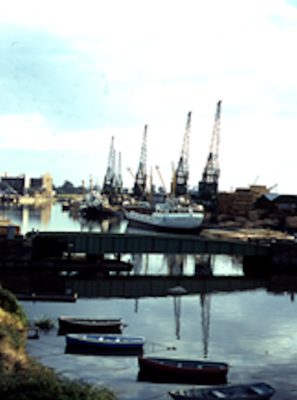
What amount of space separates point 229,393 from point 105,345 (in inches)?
517

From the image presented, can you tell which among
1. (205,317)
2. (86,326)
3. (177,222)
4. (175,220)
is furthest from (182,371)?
(175,220)

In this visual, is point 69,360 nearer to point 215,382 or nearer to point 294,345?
point 215,382

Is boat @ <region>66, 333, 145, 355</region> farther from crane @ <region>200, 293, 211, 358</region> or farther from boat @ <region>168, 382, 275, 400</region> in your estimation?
boat @ <region>168, 382, 275, 400</region>

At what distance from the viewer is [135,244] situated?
91.7 metres

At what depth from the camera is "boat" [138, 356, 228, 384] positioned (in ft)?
130

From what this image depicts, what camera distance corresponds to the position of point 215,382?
39.3 m

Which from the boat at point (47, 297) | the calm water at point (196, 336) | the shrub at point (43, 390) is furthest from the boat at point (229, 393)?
the boat at point (47, 297)

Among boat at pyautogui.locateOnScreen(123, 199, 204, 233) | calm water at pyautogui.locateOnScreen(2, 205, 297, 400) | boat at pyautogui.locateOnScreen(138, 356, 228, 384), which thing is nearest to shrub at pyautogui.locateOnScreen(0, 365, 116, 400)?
calm water at pyautogui.locateOnScreen(2, 205, 297, 400)

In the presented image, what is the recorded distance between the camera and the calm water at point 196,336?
133 ft

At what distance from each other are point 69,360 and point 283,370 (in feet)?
46.8

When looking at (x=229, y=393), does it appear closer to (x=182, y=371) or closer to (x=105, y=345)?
(x=182, y=371)

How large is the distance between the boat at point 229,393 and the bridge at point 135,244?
5481cm

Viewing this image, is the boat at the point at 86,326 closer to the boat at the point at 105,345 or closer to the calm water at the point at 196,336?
the calm water at the point at 196,336

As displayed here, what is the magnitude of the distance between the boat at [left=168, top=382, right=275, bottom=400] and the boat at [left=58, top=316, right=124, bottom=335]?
709 inches
